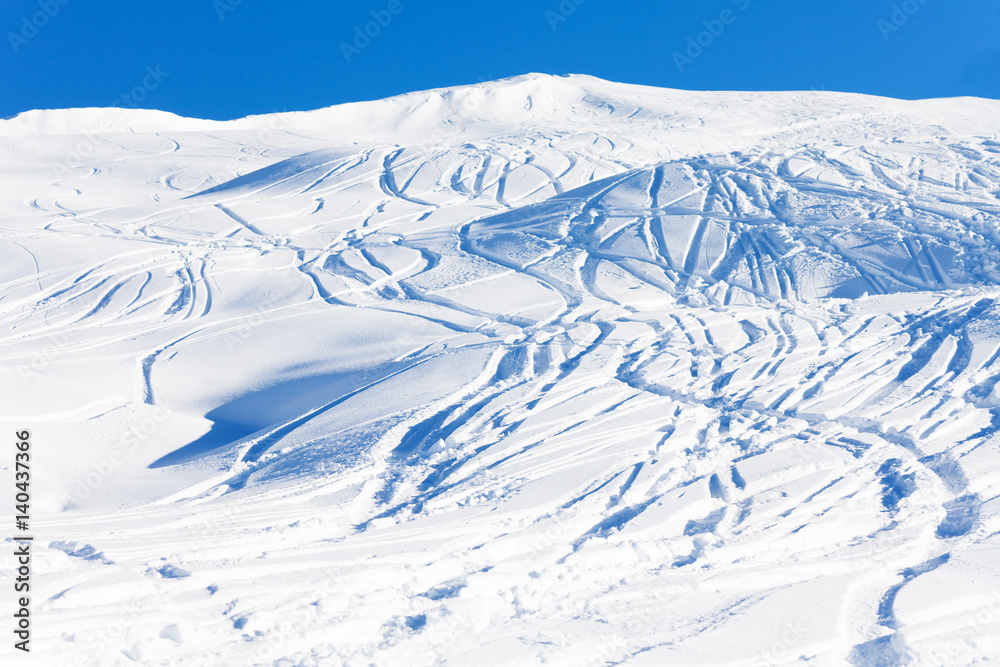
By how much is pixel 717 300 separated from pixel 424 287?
4.55 meters

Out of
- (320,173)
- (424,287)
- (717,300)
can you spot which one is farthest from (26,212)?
(717,300)

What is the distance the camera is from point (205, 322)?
36.3ft

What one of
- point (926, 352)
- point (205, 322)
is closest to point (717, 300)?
point (926, 352)

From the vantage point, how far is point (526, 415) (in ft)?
25.3

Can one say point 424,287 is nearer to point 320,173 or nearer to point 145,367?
point 145,367

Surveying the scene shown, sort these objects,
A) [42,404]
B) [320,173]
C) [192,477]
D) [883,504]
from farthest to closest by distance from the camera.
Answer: [320,173]
[42,404]
[192,477]
[883,504]

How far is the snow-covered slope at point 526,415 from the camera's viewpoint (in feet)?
14.0

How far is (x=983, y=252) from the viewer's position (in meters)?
12.3

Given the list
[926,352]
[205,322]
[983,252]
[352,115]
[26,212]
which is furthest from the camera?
[352,115]

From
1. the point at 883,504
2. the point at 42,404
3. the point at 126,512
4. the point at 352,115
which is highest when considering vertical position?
the point at 352,115

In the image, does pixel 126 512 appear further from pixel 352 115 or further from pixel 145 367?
pixel 352 115

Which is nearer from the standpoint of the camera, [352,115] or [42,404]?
[42,404]

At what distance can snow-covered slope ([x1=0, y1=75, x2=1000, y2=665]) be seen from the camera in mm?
4281

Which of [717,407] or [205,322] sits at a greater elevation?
[205,322]
